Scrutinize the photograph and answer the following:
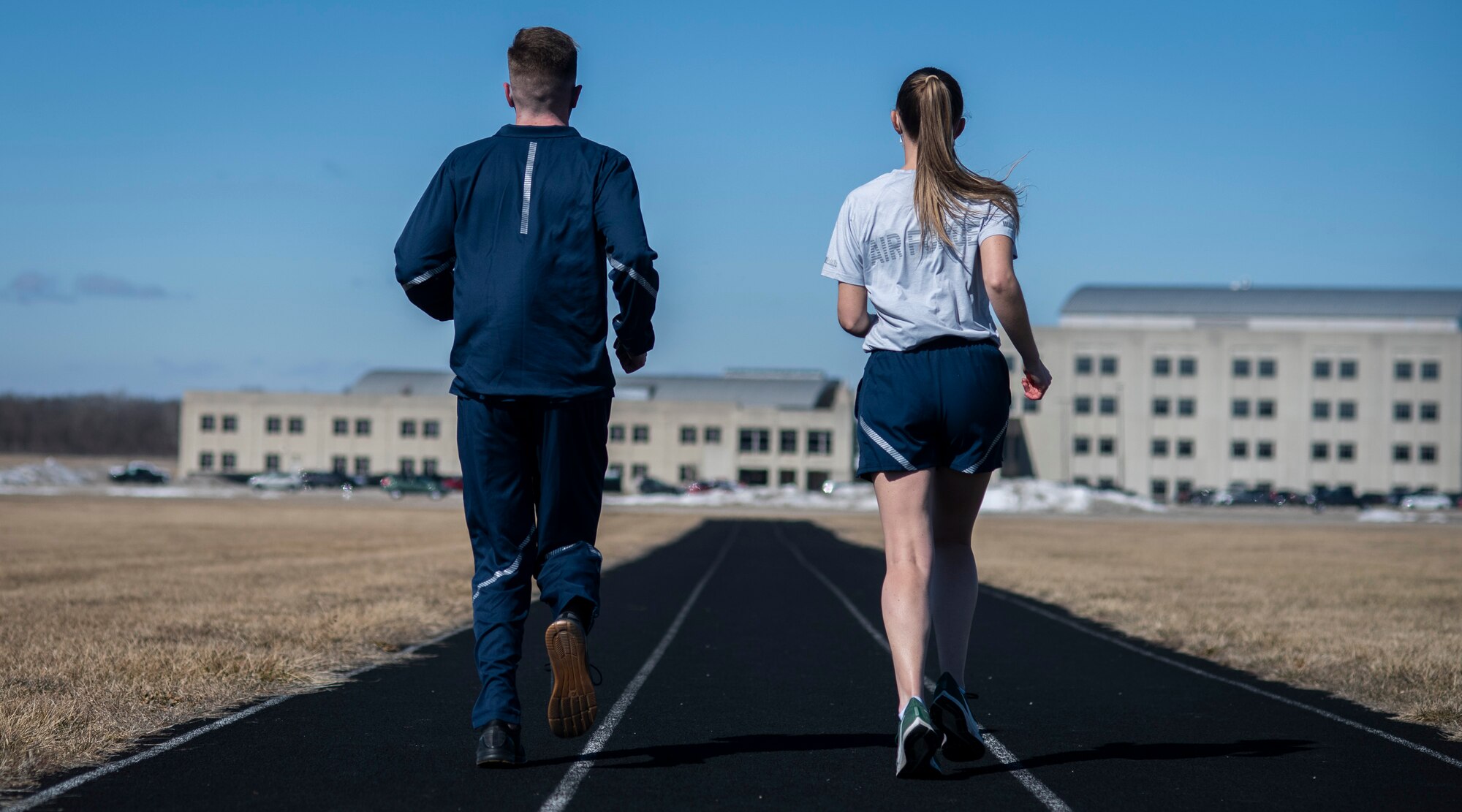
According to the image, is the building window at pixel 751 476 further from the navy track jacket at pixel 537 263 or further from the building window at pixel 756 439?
the navy track jacket at pixel 537 263

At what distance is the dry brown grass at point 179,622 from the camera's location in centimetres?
589

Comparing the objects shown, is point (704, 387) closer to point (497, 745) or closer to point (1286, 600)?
point (1286, 600)

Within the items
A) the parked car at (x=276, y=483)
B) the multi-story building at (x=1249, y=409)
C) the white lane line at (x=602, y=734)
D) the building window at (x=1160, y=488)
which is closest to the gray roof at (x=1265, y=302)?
the multi-story building at (x=1249, y=409)

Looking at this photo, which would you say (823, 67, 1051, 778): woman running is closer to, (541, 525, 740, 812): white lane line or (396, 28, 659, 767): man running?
(396, 28, 659, 767): man running

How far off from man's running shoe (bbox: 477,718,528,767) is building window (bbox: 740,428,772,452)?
4224 inches

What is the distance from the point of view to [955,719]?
15.6ft

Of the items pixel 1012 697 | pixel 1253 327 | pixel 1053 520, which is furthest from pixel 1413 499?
pixel 1012 697

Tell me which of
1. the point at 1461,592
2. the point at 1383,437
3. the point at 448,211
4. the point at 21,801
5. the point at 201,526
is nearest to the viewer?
the point at 21,801

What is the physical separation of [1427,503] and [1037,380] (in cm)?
9313

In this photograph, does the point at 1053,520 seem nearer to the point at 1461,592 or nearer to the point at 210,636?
Result: the point at 1461,592

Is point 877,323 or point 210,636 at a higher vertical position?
point 877,323

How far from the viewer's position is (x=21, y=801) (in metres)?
4.23

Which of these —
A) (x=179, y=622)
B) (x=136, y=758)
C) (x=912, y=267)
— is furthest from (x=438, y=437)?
(x=912, y=267)

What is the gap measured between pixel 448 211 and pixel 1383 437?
345 feet
